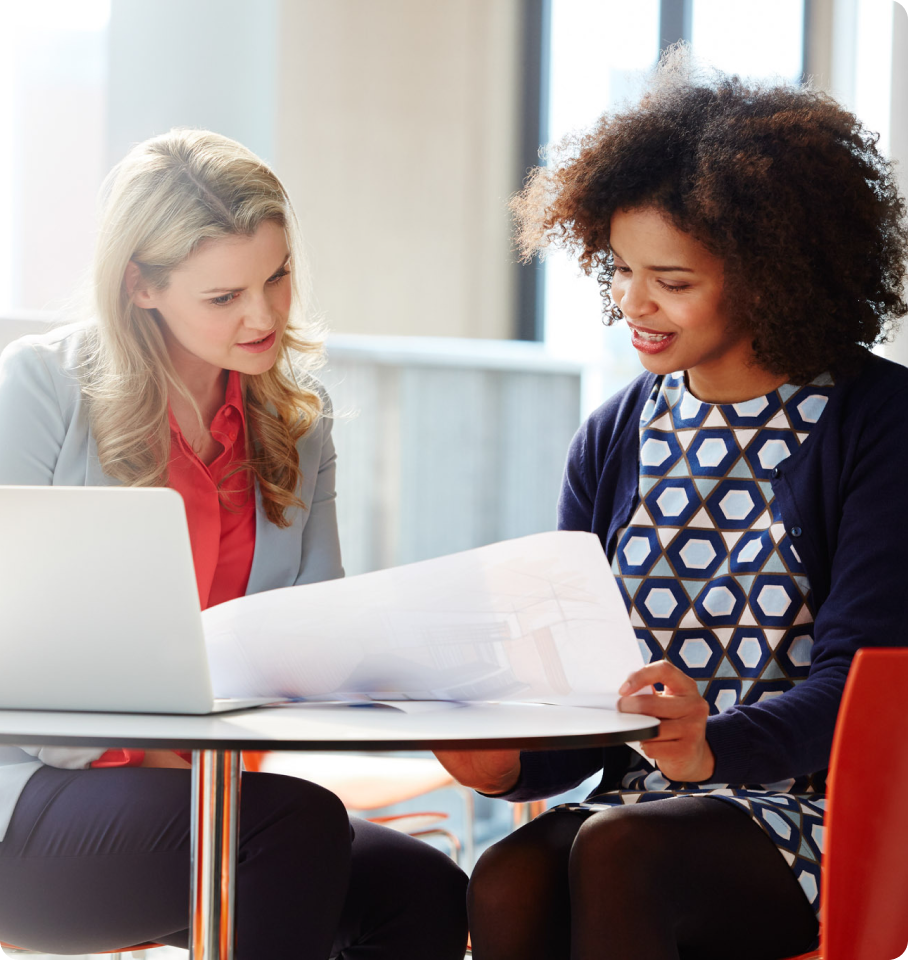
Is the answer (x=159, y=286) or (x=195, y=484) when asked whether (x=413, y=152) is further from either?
(x=195, y=484)

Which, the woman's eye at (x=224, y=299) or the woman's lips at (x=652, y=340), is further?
the woman's eye at (x=224, y=299)

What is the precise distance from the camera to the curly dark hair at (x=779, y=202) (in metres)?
1.31

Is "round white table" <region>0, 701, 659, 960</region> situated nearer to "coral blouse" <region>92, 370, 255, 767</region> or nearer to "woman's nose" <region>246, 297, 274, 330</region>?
"coral blouse" <region>92, 370, 255, 767</region>

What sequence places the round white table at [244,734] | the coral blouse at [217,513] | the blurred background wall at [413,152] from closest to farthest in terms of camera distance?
the round white table at [244,734], the coral blouse at [217,513], the blurred background wall at [413,152]

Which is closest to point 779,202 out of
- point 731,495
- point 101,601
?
point 731,495

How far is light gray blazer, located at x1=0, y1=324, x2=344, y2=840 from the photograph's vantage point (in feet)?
4.36

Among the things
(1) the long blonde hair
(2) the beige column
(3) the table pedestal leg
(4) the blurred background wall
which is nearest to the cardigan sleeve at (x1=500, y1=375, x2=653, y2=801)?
(1) the long blonde hair

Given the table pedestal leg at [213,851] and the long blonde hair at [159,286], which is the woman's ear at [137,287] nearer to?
the long blonde hair at [159,286]

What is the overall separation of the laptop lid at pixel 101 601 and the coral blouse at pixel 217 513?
529mm

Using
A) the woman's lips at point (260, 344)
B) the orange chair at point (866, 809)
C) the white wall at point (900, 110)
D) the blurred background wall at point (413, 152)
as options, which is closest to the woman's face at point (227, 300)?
the woman's lips at point (260, 344)

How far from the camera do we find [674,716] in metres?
0.99

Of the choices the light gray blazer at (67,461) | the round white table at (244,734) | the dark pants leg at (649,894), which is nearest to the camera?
the round white table at (244,734)

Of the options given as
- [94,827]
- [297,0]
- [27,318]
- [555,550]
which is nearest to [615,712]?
[555,550]

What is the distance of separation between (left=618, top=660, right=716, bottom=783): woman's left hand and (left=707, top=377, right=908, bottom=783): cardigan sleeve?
25 millimetres
